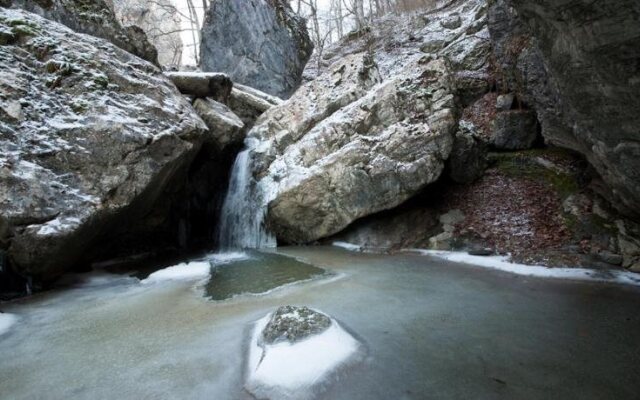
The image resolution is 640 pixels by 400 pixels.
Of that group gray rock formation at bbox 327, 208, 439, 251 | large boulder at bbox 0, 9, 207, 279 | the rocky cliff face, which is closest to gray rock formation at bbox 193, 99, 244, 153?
the rocky cliff face

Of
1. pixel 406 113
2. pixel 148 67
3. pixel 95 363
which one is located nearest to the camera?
pixel 95 363

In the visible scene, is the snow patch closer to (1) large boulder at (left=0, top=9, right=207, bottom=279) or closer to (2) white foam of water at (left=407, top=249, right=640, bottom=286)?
(2) white foam of water at (left=407, top=249, right=640, bottom=286)

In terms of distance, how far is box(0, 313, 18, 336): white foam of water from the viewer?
5291 millimetres

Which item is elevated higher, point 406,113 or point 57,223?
point 406,113

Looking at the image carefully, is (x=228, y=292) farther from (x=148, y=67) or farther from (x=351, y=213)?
(x=148, y=67)

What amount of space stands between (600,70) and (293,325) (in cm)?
452

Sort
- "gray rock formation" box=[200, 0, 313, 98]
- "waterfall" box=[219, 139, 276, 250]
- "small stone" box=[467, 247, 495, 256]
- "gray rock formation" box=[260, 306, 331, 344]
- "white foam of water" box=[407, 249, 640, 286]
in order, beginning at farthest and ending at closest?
"gray rock formation" box=[200, 0, 313, 98], "waterfall" box=[219, 139, 276, 250], "small stone" box=[467, 247, 495, 256], "white foam of water" box=[407, 249, 640, 286], "gray rock formation" box=[260, 306, 331, 344]

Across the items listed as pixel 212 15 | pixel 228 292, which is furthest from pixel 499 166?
pixel 212 15

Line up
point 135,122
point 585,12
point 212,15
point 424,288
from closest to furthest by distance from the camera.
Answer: point 585,12 → point 424,288 → point 135,122 → point 212,15

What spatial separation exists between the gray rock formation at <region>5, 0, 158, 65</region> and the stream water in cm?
807

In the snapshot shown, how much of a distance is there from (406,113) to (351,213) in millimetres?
3295

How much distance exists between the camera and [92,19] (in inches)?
439

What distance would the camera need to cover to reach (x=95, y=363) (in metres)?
4.12

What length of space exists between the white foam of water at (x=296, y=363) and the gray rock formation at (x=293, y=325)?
0.23ft
